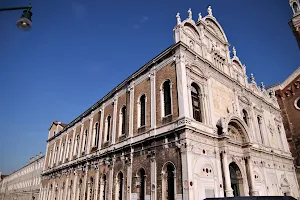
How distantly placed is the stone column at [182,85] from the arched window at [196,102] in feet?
4.65

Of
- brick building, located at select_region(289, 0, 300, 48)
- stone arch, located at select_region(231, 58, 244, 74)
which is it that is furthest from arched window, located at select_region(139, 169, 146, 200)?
brick building, located at select_region(289, 0, 300, 48)

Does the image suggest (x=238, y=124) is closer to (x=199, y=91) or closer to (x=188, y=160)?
(x=199, y=91)

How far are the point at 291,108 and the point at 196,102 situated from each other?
1647cm

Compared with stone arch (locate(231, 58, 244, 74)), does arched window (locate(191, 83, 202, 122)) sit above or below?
below

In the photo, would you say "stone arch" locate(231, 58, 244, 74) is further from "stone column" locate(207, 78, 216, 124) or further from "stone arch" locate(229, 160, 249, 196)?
"stone arch" locate(229, 160, 249, 196)

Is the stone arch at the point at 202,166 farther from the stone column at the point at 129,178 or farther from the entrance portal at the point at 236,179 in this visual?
the stone column at the point at 129,178

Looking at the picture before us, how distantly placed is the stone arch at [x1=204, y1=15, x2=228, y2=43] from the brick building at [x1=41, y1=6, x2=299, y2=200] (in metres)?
0.09

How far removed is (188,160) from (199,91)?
17.1ft

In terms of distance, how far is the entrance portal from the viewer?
47.0 ft

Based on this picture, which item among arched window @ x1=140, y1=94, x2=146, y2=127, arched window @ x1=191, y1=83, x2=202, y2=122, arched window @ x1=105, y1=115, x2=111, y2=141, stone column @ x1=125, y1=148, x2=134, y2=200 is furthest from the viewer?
arched window @ x1=105, y1=115, x2=111, y2=141

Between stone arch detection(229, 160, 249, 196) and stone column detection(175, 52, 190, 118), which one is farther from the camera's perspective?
stone arch detection(229, 160, 249, 196)

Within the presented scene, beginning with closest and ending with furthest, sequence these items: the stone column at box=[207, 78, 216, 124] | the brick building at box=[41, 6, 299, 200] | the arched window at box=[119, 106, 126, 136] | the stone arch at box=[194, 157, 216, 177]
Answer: the stone arch at box=[194, 157, 216, 177], the brick building at box=[41, 6, 299, 200], the stone column at box=[207, 78, 216, 124], the arched window at box=[119, 106, 126, 136]

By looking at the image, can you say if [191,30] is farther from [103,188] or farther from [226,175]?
[103,188]

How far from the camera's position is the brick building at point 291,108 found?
22766mm
